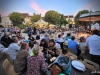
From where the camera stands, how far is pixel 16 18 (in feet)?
17.9

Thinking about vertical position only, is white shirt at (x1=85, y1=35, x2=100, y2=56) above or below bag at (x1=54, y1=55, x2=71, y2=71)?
above

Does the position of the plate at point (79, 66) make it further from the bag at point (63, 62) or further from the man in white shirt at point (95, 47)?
the man in white shirt at point (95, 47)

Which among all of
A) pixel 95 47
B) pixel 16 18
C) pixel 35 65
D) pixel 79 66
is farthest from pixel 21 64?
pixel 16 18

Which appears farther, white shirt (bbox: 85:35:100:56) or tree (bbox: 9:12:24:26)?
tree (bbox: 9:12:24:26)

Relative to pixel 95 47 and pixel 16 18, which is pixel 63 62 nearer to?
pixel 95 47

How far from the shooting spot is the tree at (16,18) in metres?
5.29

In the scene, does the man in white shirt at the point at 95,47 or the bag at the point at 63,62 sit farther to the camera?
the man in white shirt at the point at 95,47

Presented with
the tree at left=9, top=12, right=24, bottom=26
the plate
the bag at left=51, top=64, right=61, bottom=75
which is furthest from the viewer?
the tree at left=9, top=12, right=24, bottom=26

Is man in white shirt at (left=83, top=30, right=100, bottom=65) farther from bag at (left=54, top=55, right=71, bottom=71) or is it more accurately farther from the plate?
bag at (left=54, top=55, right=71, bottom=71)

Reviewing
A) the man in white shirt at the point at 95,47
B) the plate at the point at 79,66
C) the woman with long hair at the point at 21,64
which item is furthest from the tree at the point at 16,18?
the plate at the point at 79,66

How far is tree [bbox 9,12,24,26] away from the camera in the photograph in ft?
17.3

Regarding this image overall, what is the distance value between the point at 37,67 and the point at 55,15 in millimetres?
4769

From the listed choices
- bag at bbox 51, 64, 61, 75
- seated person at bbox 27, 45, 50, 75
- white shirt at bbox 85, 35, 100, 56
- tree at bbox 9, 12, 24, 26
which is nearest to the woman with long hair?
seated person at bbox 27, 45, 50, 75

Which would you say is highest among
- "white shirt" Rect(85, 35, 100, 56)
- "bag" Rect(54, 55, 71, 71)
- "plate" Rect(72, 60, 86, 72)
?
"white shirt" Rect(85, 35, 100, 56)
